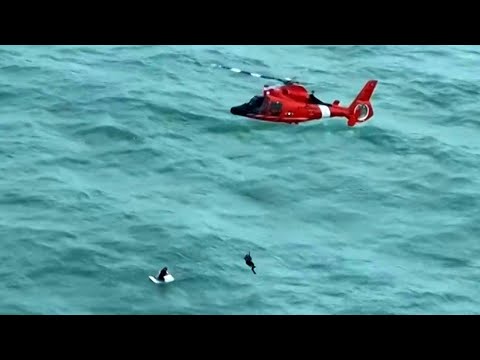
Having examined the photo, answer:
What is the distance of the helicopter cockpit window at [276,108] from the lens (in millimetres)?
75375

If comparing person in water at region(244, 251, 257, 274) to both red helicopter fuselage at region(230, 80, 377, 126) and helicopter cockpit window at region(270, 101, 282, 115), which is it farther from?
helicopter cockpit window at region(270, 101, 282, 115)

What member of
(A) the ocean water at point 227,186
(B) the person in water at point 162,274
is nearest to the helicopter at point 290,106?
(A) the ocean water at point 227,186

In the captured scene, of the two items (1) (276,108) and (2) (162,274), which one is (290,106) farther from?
(2) (162,274)

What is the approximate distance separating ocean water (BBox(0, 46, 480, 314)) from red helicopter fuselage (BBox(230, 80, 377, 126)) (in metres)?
5.87

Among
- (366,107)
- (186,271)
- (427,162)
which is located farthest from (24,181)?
(427,162)

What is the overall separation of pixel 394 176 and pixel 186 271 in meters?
20.9

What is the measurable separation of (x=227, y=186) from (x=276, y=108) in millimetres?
7221

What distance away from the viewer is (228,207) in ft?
253

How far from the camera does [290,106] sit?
7606 centimetres

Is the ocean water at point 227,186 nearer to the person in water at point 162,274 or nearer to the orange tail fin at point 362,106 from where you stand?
the person in water at point 162,274

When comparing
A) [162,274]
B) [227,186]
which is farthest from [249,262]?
[227,186]

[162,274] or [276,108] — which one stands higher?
[276,108]

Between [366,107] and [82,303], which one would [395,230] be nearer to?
[366,107]

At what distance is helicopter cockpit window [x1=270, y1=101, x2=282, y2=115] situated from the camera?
75375 mm
